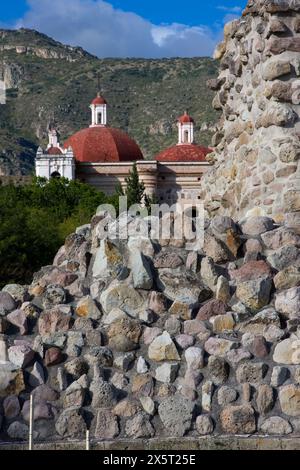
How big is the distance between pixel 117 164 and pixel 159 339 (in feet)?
138

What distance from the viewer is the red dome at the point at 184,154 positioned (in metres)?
46.7

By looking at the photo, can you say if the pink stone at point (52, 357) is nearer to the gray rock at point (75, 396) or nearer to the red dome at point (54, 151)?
the gray rock at point (75, 396)

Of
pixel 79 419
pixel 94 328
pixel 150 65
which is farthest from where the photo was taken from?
pixel 150 65

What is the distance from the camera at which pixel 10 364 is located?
4285mm

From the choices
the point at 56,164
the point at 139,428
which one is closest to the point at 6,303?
the point at 139,428

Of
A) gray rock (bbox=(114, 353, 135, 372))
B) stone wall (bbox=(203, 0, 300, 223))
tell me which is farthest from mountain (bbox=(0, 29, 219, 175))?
gray rock (bbox=(114, 353, 135, 372))

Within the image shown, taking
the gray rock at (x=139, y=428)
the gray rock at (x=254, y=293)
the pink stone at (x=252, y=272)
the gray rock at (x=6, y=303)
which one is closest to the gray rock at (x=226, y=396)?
the gray rock at (x=139, y=428)

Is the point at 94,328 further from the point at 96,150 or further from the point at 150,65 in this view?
the point at 150,65

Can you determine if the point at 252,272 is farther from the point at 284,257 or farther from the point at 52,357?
the point at 52,357

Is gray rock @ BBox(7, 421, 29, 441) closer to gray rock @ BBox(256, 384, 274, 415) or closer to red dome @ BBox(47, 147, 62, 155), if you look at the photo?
gray rock @ BBox(256, 384, 274, 415)

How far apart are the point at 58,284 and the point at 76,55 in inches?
4102

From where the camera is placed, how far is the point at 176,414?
4.12 meters

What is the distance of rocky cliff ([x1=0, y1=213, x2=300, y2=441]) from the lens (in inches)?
162
